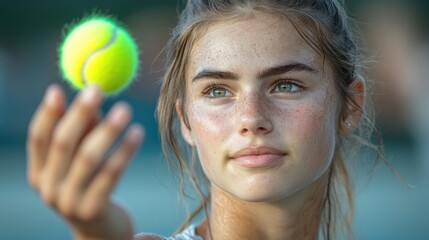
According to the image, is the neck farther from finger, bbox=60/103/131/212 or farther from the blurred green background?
the blurred green background

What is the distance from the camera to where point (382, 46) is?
10406 mm

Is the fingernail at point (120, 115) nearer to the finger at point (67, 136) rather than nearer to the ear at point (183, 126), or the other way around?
the finger at point (67, 136)

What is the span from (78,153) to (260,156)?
0.83m

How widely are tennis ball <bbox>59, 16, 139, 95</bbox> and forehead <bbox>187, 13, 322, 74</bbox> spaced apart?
0.36 metres

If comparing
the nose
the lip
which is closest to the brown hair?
the nose

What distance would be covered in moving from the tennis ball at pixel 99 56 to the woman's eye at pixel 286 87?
492 millimetres

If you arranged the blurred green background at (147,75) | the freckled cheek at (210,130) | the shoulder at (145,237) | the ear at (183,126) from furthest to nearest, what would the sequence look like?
the blurred green background at (147,75)
the ear at (183,126)
the freckled cheek at (210,130)
the shoulder at (145,237)

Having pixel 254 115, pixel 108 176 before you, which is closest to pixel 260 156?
pixel 254 115

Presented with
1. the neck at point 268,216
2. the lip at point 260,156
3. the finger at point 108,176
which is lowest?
the finger at point 108,176

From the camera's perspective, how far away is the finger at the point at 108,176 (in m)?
1.48

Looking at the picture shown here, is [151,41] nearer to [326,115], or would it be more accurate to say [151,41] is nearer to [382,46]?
[382,46]

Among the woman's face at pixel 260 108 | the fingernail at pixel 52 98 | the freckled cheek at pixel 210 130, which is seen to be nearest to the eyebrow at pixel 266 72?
the woman's face at pixel 260 108

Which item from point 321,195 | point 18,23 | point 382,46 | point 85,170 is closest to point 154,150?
point 18,23

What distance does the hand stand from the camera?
4.76 feet
